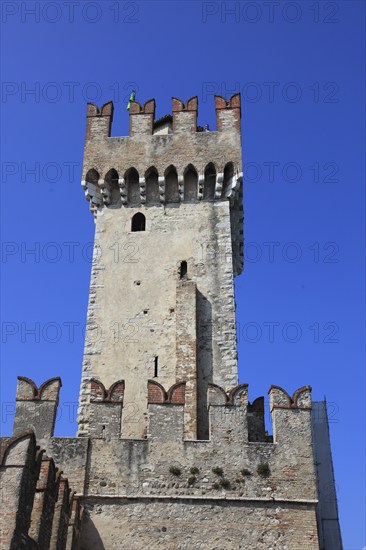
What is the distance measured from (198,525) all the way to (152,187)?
11537 millimetres

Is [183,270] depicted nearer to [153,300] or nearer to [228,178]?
[153,300]

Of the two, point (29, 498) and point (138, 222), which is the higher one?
point (138, 222)

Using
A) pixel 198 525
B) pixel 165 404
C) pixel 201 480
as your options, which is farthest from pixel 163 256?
pixel 198 525

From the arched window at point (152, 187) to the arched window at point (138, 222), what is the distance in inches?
21.2

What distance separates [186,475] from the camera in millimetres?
13727

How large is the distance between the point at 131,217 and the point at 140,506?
9972 mm

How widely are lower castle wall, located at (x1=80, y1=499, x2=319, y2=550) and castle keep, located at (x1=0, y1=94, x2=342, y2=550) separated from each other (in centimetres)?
3

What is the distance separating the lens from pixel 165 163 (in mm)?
20797

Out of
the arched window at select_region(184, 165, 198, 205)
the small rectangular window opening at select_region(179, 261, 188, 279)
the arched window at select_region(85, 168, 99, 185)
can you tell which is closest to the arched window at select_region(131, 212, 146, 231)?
the arched window at select_region(184, 165, 198, 205)

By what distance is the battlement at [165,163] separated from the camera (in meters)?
20.5

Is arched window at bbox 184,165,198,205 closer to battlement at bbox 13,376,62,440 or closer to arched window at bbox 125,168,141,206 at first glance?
arched window at bbox 125,168,141,206

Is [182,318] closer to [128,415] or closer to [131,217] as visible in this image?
[128,415]

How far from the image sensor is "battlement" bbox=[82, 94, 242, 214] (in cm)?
2053

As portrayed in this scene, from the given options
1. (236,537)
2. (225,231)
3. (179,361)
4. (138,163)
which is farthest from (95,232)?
(236,537)
